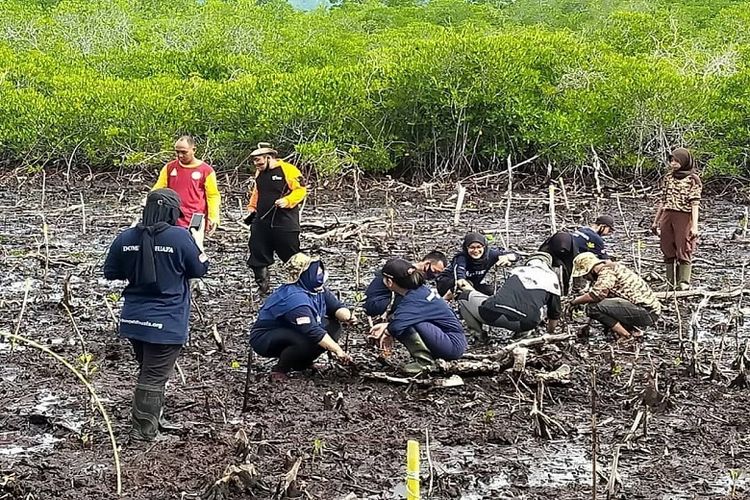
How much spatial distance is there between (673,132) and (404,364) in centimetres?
1608

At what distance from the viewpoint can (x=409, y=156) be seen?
2481cm

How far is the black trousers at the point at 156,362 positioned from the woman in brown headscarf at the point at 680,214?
239 inches

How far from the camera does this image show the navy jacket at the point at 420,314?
809 cm

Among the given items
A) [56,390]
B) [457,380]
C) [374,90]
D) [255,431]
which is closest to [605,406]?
[457,380]

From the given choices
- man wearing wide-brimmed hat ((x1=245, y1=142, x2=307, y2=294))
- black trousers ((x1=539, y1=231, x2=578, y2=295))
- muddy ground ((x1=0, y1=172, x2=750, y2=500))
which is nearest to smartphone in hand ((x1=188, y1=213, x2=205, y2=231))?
muddy ground ((x1=0, y1=172, x2=750, y2=500))

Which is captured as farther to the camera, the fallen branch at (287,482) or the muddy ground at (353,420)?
the muddy ground at (353,420)

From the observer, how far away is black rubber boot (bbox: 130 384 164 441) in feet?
22.6

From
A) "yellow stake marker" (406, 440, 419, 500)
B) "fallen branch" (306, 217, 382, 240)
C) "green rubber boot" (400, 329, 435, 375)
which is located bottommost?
"fallen branch" (306, 217, 382, 240)

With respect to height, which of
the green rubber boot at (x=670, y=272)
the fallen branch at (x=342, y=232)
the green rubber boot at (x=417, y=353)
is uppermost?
the green rubber boot at (x=417, y=353)

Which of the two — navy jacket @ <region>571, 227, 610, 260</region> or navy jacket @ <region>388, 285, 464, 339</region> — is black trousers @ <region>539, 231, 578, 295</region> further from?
navy jacket @ <region>388, 285, 464, 339</region>

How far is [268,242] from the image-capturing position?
37.0 ft

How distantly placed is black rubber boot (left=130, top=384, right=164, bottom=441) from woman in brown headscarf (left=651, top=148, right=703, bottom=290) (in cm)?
617

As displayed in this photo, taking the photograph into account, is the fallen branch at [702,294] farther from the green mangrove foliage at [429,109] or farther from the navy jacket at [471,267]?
the green mangrove foliage at [429,109]

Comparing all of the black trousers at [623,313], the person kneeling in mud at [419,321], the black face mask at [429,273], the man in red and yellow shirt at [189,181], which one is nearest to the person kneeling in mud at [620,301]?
the black trousers at [623,313]
